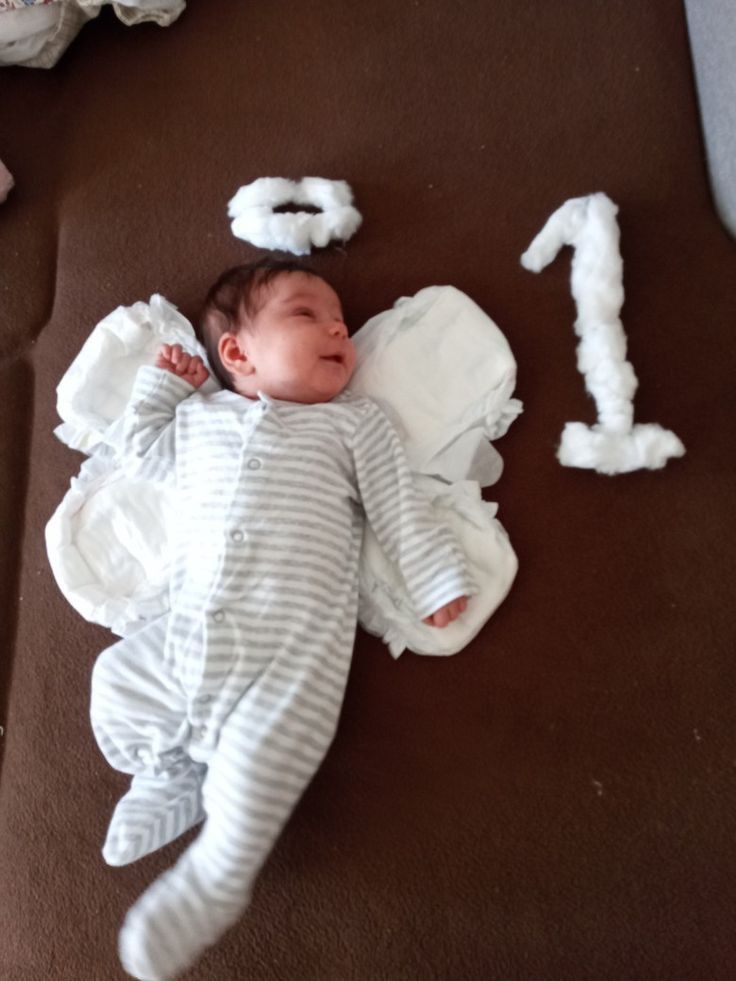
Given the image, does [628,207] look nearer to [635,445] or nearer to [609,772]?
[635,445]

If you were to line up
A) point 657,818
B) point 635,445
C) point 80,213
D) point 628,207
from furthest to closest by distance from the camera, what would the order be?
1. point 80,213
2. point 628,207
3. point 635,445
4. point 657,818

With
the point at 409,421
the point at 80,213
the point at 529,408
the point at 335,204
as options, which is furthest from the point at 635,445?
the point at 80,213

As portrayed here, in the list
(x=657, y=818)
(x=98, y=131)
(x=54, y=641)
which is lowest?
(x=657, y=818)

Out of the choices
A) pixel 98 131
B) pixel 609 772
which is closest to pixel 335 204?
pixel 98 131

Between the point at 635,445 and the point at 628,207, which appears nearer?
the point at 635,445

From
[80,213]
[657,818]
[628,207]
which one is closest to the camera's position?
[657,818]

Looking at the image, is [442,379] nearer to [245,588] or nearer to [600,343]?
[600,343]

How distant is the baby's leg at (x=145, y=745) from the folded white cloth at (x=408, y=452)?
0.24ft

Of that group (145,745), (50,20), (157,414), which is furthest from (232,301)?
(50,20)

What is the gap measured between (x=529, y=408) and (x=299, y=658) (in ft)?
1.35

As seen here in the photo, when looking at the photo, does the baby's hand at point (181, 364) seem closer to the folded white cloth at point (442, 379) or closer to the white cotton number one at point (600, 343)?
the folded white cloth at point (442, 379)

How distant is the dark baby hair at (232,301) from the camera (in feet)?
3.31

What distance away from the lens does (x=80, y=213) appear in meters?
1.25

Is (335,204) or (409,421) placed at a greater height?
(335,204)
